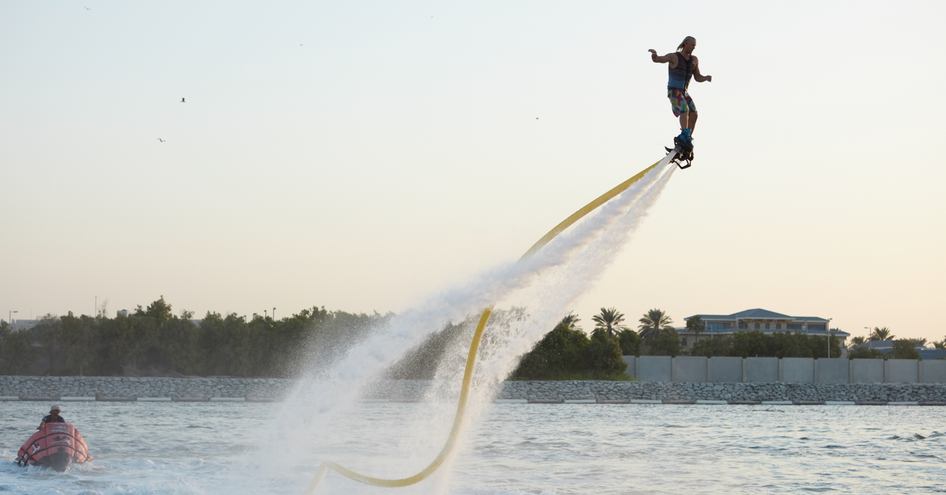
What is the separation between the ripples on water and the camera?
3144 centimetres

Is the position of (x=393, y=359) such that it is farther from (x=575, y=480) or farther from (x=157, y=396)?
(x=157, y=396)

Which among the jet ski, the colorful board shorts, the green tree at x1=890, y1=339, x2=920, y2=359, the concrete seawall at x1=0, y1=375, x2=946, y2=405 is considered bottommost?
the jet ski

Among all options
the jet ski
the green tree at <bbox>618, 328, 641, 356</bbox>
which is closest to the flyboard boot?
the jet ski

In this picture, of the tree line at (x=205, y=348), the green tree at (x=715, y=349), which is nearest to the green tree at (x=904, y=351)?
the green tree at (x=715, y=349)

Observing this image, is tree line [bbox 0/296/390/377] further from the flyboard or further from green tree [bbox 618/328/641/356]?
the flyboard

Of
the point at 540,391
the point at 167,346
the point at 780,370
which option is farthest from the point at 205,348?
the point at 780,370

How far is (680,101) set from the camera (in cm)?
1853

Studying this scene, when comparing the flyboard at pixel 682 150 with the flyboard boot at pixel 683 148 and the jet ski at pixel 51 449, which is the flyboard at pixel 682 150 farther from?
the jet ski at pixel 51 449

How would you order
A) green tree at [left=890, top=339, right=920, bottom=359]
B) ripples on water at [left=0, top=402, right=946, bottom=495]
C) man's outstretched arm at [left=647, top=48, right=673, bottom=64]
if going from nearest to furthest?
1. man's outstretched arm at [left=647, top=48, right=673, bottom=64]
2. ripples on water at [left=0, top=402, right=946, bottom=495]
3. green tree at [left=890, top=339, right=920, bottom=359]

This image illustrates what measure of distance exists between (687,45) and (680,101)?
33.5 inches

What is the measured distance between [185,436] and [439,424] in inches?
812

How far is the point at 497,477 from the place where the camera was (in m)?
33.3

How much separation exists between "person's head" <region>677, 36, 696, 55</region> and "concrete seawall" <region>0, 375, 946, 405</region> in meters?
61.1

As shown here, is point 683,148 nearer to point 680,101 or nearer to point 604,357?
point 680,101
